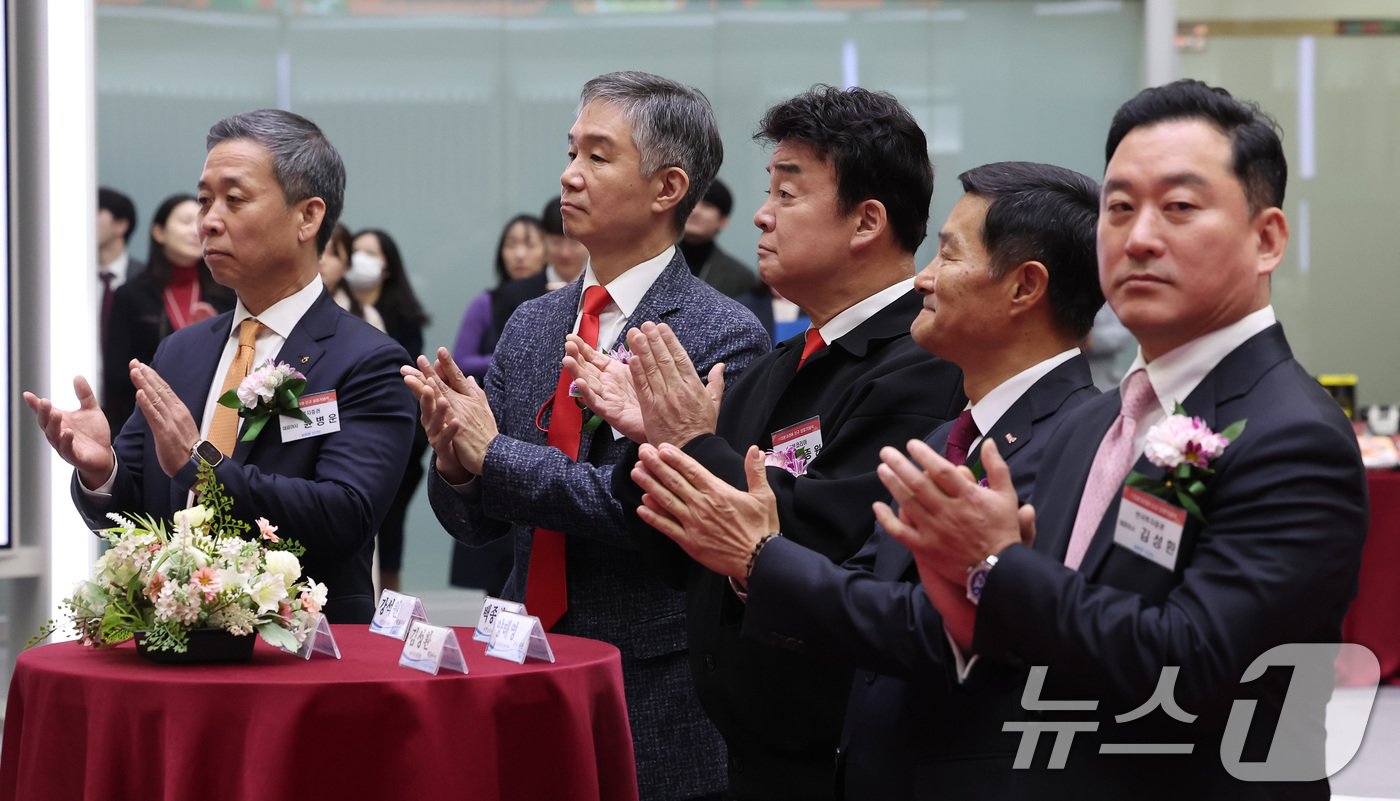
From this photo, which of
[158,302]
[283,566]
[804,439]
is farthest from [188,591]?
[158,302]

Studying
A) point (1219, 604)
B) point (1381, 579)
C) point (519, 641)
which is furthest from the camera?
point (1381, 579)

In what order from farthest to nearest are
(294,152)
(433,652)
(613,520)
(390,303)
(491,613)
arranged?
1. (390,303)
2. (294,152)
3. (613,520)
4. (491,613)
5. (433,652)

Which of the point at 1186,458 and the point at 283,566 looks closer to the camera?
the point at 1186,458

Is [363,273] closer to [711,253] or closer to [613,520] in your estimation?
[711,253]

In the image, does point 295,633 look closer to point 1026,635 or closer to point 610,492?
point 610,492

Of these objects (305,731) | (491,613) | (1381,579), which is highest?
(491,613)

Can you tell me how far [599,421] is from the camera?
2.89 meters

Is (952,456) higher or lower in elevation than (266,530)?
higher

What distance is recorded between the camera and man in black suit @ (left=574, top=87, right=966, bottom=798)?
2.34 metres

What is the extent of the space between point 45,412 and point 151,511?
292 mm

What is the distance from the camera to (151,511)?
3139 millimetres

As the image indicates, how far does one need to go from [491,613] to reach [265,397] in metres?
0.79

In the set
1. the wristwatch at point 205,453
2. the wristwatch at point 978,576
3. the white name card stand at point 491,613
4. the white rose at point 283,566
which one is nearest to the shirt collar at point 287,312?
the wristwatch at point 205,453

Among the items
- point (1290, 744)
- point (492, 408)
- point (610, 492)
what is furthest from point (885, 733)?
point (492, 408)
